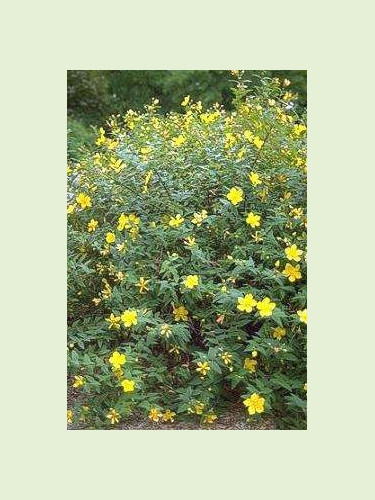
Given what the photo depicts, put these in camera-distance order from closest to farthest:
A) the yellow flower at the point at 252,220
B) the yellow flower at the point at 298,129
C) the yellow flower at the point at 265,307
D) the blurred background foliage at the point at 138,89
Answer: the yellow flower at the point at 265,307 < the yellow flower at the point at 252,220 < the yellow flower at the point at 298,129 < the blurred background foliage at the point at 138,89

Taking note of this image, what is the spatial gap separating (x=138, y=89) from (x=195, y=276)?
4.48 metres

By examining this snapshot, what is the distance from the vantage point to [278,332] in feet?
8.14

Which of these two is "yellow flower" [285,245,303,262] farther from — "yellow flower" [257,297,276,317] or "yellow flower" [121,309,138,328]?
"yellow flower" [121,309,138,328]

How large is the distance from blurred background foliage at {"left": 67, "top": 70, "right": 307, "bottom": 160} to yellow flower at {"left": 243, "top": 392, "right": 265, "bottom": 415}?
445cm

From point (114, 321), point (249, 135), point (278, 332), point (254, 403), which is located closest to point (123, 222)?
point (114, 321)

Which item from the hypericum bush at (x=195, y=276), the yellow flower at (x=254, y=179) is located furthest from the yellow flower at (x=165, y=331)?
the yellow flower at (x=254, y=179)

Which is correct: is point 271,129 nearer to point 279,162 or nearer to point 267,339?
point 279,162

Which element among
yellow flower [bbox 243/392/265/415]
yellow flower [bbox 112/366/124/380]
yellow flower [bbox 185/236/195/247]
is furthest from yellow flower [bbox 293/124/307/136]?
yellow flower [bbox 112/366/124/380]

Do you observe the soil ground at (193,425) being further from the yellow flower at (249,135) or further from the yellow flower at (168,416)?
the yellow flower at (249,135)

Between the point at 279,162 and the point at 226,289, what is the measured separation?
2.24 ft

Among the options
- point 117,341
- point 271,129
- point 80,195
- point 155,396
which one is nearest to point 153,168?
point 80,195

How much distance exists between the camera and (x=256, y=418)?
254 centimetres

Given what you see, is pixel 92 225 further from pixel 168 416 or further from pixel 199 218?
pixel 168 416

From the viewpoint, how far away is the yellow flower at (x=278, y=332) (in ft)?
8.11
